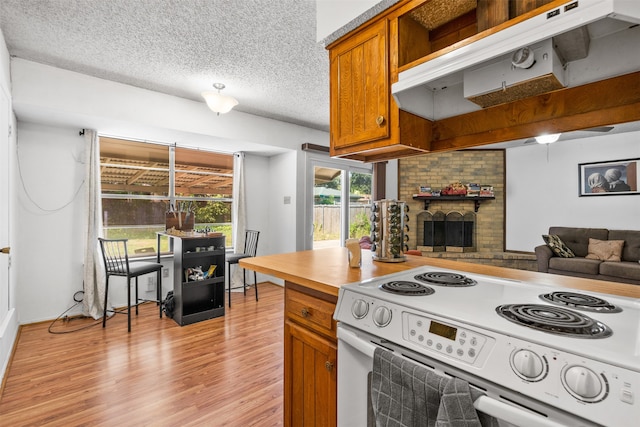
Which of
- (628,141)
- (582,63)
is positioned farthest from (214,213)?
(628,141)

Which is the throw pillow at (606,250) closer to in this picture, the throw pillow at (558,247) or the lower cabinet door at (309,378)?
the throw pillow at (558,247)

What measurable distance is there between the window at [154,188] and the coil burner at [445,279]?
3.69m

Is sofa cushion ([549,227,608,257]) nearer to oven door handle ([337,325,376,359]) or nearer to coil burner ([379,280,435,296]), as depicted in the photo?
coil burner ([379,280,435,296])

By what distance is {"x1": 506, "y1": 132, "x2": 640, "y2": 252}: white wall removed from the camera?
479cm

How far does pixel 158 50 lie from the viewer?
2.63 meters

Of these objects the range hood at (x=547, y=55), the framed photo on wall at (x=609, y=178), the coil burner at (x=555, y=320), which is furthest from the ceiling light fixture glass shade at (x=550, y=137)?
the framed photo on wall at (x=609, y=178)

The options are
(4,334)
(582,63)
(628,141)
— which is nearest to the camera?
(582,63)

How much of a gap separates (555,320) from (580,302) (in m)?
0.27

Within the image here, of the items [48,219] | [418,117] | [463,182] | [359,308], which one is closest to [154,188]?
[48,219]

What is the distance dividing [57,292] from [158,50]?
293 centimetres

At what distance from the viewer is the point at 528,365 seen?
70cm

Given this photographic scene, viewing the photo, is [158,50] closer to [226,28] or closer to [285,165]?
[226,28]

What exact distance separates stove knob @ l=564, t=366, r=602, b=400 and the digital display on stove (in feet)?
0.83

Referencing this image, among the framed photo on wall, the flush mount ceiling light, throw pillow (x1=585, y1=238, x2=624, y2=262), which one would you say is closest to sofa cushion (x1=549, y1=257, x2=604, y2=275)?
throw pillow (x1=585, y1=238, x2=624, y2=262)
